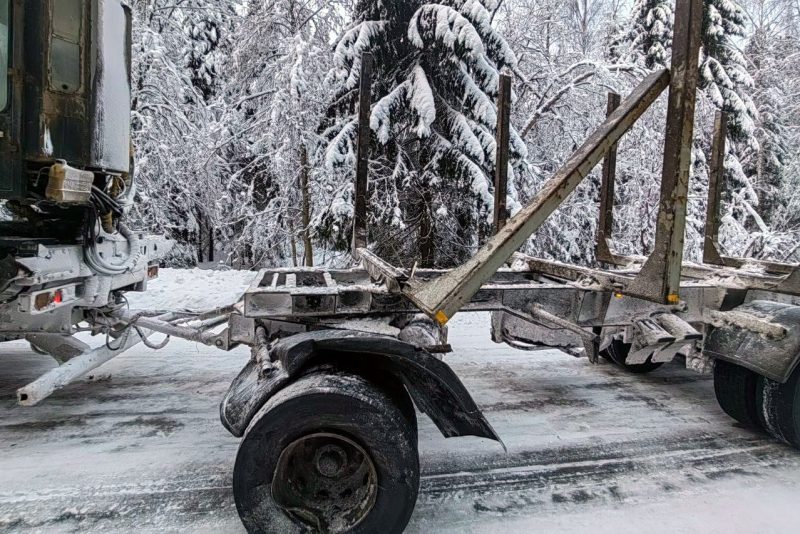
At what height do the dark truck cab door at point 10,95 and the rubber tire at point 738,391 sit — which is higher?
the dark truck cab door at point 10,95

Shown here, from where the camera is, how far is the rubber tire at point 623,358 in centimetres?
564

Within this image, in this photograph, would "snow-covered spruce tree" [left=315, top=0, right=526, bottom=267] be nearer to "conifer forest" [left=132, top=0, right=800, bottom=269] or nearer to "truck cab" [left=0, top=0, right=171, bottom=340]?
"conifer forest" [left=132, top=0, right=800, bottom=269]

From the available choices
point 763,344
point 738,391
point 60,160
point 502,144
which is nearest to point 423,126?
point 502,144

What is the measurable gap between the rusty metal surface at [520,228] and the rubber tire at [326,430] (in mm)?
626

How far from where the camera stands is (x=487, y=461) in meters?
3.69

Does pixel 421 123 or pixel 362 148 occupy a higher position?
pixel 421 123

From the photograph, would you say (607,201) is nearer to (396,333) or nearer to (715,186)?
(715,186)

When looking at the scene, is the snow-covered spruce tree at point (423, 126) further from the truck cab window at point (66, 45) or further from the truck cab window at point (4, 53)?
the truck cab window at point (4, 53)

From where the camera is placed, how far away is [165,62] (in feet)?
45.6

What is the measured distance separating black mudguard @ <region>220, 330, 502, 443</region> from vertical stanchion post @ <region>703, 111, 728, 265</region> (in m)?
4.23

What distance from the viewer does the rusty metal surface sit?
289cm

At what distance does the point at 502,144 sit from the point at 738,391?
2.90 metres

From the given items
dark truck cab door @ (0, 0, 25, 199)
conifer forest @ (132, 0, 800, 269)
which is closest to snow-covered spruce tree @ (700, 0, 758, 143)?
conifer forest @ (132, 0, 800, 269)

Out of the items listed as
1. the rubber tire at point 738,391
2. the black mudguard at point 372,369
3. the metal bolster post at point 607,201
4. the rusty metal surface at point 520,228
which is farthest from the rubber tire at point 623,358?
the black mudguard at point 372,369
